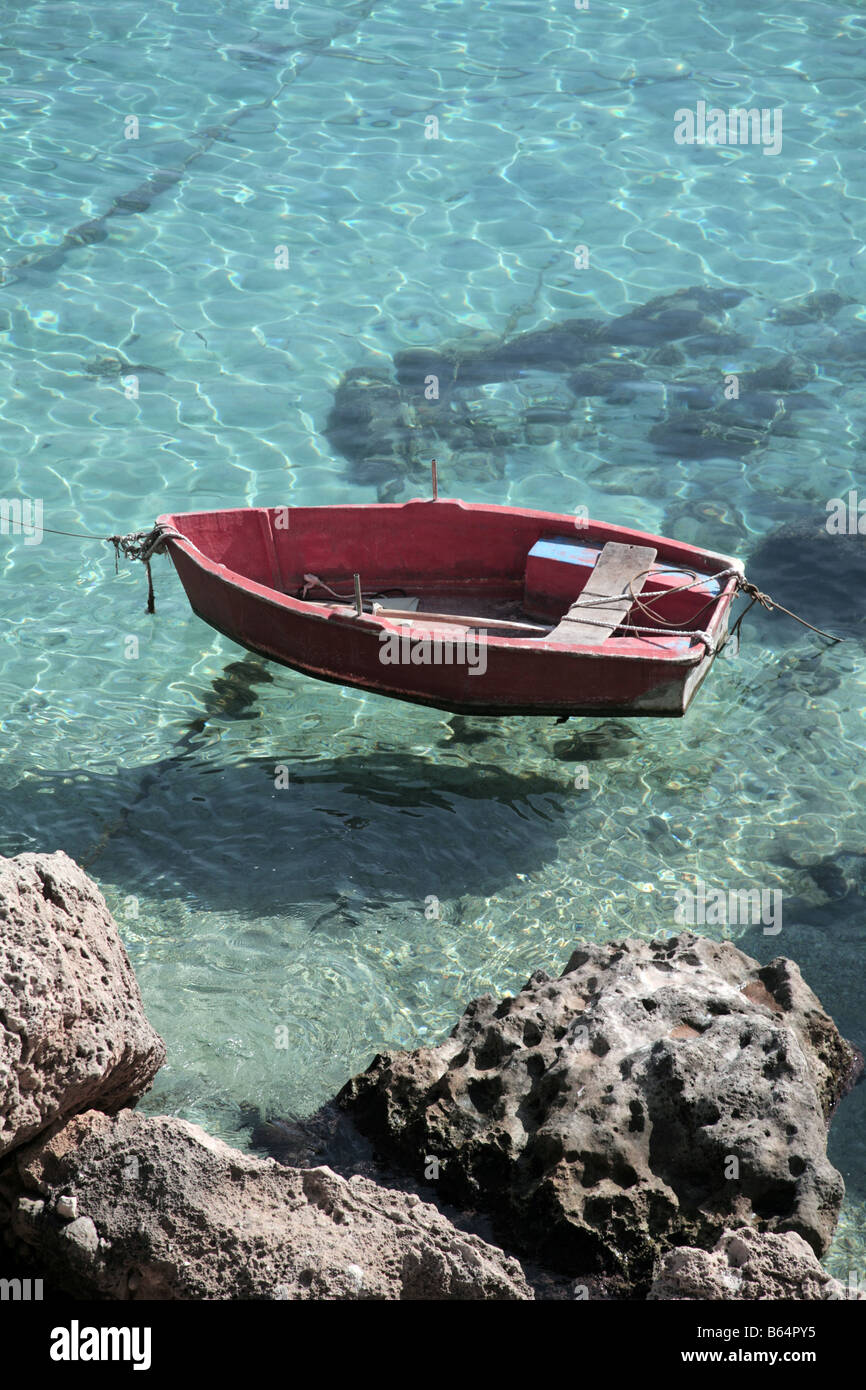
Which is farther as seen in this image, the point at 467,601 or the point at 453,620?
the point at 467,601

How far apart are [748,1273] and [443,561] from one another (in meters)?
6.00

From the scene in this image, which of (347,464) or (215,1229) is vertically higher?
(347,464)

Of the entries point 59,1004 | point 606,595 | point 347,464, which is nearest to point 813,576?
point 606,595

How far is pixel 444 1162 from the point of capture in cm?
504

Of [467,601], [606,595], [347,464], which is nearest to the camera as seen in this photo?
[606,595]

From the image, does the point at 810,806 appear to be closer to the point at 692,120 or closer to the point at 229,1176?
the point at 229,1176

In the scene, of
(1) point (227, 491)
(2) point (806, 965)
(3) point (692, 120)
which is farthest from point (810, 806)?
(3) point (692, 120)

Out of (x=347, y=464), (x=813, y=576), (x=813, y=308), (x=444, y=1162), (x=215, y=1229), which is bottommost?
(x=444, y=1162)

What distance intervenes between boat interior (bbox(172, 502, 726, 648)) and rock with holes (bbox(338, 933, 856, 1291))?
148 inches

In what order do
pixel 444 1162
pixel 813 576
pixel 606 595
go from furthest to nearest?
pixel 813 576 → pixel 606 595 → pixel 444 1162

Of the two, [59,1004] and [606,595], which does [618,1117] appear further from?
[606,595]

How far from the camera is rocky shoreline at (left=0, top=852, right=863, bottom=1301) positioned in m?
4.29

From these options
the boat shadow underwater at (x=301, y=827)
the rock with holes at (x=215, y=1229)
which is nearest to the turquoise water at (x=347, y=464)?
the boat shadow underwater at (x=301, y=827)

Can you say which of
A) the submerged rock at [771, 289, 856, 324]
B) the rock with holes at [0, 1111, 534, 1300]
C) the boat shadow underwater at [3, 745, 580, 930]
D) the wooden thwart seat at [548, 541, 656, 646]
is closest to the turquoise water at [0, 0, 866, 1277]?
the boat shadow underwater at [3, 745, 580, 930]
